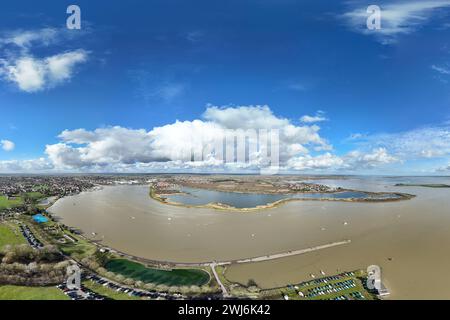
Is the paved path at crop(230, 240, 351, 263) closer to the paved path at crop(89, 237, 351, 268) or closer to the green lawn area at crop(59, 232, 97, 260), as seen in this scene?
the paved path at crop(89, 237, 351, 268)

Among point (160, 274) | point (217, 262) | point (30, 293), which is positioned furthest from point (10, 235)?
point (217, 262)

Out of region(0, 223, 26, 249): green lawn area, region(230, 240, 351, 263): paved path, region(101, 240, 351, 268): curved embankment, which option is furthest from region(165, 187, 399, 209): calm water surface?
region(0, 223, 26, 249): green lawn area

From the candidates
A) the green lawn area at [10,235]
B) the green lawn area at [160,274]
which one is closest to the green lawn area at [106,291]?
the green lawn area at [160,274]

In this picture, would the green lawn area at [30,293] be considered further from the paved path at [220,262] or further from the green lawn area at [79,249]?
the paved path at [220,262]

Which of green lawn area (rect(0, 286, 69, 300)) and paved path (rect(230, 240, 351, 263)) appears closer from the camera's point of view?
green lawn area (rect(0, 286, 69, 300))

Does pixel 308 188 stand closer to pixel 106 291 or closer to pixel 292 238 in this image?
pixel 292 238

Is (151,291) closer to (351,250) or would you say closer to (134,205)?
(351,250)
